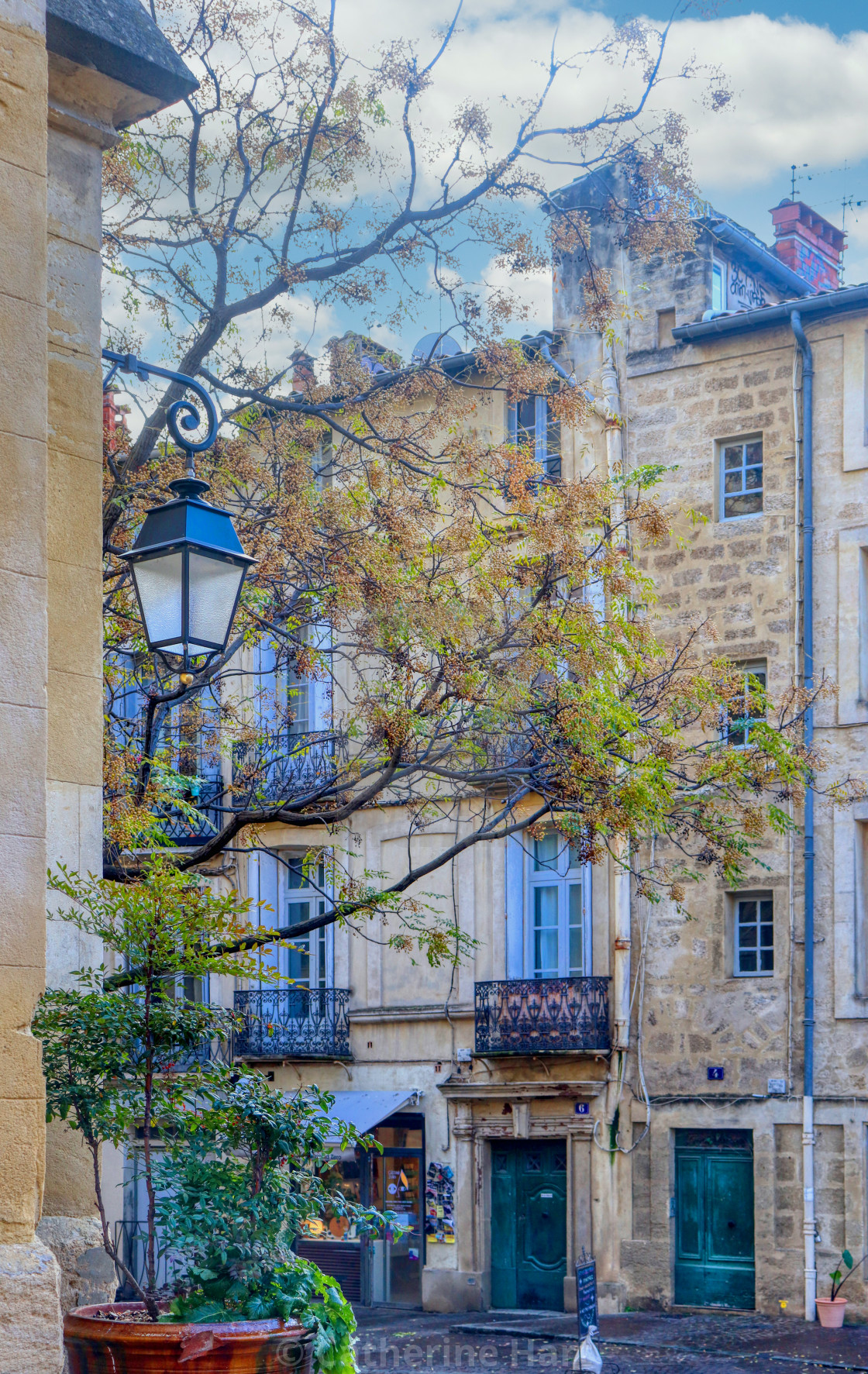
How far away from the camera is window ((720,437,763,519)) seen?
77.3ft

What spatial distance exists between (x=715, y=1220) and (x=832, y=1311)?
7.05 feet

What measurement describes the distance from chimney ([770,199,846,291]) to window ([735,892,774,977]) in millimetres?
10330

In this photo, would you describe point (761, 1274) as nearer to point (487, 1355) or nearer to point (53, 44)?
point (487, 1355)

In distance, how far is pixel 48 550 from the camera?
539cm

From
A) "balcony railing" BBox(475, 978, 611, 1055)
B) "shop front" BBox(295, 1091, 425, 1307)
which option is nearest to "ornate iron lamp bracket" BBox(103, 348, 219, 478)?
"balcony railing" BBox(475, 978, 611, 1055)

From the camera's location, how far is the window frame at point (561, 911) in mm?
23781

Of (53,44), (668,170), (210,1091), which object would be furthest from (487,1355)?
(53,44)

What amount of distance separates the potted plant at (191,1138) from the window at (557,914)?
18.3 m

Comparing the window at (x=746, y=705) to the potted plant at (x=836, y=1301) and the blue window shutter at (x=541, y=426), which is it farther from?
the potted plant at (x=836, y=1301)

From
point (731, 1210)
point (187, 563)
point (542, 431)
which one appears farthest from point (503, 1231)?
point (187, 563)

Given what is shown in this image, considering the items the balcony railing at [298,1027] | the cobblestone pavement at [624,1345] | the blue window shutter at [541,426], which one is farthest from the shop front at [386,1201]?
the blue window shutter at [541,426]

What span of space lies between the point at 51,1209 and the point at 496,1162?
64.8 ft

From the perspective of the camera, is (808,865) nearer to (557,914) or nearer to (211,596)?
(557,914)

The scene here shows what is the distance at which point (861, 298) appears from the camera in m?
22.3
